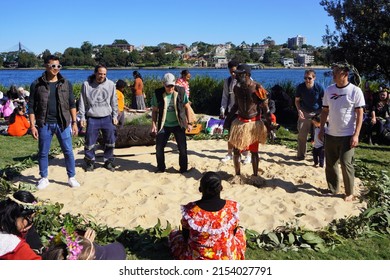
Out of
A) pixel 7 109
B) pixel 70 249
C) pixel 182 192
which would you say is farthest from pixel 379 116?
pixel 7 109

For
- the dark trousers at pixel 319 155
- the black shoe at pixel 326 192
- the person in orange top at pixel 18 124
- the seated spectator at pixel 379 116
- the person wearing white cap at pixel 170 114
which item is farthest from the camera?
the person in orange top at pixel 18 124

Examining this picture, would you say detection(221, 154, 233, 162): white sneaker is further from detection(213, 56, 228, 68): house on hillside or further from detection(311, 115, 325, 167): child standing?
detection(213, 56, 228, 68): house on hillside

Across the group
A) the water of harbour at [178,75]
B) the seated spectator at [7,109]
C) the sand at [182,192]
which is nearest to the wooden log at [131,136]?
the sand at [182,192]

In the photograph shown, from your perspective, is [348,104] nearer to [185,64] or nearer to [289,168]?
[289,168]

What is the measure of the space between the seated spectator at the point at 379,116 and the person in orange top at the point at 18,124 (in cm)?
884

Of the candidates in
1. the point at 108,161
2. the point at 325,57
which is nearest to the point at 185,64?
the point at 325,57

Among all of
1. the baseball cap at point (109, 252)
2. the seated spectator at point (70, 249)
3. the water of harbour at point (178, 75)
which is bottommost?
the baseball cap at point (109, 252)

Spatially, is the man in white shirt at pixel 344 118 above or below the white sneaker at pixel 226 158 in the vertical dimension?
above

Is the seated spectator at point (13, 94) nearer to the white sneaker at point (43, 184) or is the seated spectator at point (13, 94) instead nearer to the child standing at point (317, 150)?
the white sneaker at point (43, 184)

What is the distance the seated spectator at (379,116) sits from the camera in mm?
9695

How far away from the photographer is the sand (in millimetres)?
5188

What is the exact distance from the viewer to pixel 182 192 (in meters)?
6.15

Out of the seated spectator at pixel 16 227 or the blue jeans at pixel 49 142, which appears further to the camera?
the blue jeans at pixel 49 142

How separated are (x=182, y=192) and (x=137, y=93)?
9833 millimetres
